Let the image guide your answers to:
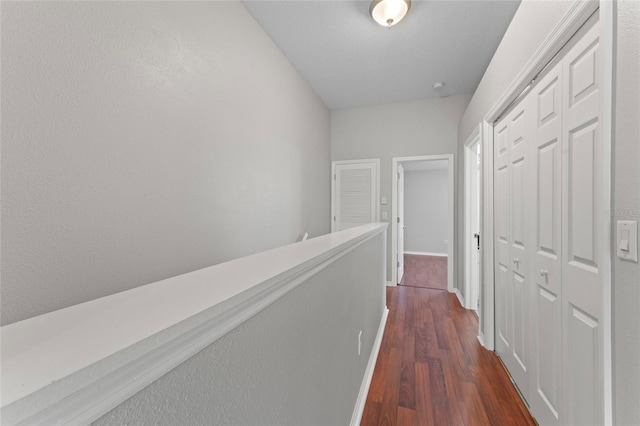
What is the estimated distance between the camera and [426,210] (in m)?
7.35

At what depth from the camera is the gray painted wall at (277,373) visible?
1.20 feet

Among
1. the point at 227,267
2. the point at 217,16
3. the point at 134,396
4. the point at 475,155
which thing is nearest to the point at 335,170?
the point at 475,155

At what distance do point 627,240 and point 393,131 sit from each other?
3.52m

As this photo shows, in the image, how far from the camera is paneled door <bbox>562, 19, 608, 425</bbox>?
985 mm

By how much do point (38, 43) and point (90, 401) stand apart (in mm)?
1443

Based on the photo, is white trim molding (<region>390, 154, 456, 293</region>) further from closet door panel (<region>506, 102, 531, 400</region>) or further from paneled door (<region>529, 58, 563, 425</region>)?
paneled door (<region>529, 58, 563, 425</region>)

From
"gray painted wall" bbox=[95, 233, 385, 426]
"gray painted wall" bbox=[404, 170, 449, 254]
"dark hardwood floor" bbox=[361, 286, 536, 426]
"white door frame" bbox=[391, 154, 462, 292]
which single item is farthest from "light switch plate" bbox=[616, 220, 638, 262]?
"gray painted wall" bbox=[404, 170, 449, 254]

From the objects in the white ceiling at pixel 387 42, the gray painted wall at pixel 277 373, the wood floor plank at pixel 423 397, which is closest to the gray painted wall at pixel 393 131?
the white ceiling at pixel 387 42

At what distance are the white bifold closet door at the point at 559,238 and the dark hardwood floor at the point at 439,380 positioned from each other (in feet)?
0.55

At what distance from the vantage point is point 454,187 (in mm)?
3773

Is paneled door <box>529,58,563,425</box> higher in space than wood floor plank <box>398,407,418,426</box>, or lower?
higher

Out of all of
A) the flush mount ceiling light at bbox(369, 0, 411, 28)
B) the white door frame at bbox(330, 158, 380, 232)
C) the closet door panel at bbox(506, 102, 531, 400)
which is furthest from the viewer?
the white door frame at bbox(330, 158, 380, 232)

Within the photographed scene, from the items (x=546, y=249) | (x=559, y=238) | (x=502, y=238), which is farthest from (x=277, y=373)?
(x=502, y=238)

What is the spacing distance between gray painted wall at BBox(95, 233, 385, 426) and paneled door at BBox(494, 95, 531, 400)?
1124 millimetres
